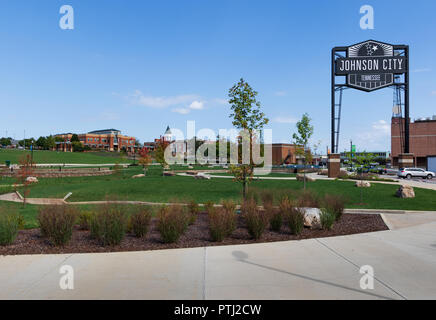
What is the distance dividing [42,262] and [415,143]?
88065mm

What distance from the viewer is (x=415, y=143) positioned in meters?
77.6

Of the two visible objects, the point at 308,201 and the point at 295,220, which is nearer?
the point at 295,220

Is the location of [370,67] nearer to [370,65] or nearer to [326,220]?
[370,65]

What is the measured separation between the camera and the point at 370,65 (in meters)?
32.9

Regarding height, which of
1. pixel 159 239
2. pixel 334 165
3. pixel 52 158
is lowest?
pixel 159 239

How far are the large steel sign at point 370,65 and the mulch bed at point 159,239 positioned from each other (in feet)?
87.7

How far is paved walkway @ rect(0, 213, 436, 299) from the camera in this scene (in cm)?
454

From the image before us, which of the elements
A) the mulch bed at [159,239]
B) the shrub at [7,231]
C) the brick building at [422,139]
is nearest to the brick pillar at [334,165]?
the mulch bed at [159,239]

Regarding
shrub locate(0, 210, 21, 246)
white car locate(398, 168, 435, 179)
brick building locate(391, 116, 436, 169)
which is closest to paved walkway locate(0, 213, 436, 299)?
shrub locate(0, 210, 21, 246)

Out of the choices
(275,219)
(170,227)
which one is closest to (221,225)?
(170,227)

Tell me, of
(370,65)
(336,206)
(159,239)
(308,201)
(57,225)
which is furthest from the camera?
(370,65)

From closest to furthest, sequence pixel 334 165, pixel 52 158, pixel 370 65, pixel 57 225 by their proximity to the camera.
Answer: pixel 57 225 < pixel 370 65 < pixel 334 165 < pixel 52 158

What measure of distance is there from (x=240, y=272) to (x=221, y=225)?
92.7 inches

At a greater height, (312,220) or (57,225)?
(57,225)
